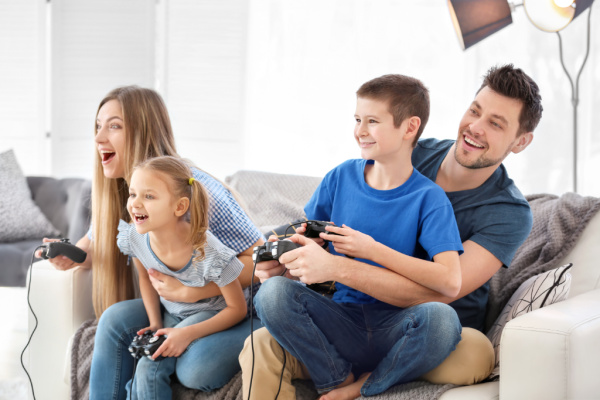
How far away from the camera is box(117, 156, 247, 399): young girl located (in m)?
1.67

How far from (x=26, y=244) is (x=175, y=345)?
1.79 metres

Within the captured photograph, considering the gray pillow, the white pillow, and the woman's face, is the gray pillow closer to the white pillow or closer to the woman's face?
the woman's face

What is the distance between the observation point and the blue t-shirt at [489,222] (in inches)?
68.7

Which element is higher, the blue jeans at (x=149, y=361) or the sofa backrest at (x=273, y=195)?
the sofa backrest at (x=273, y=195)

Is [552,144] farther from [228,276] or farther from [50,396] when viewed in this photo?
[50,396]

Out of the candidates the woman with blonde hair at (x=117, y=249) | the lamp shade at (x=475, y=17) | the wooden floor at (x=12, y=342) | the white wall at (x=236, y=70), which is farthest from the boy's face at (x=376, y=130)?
the white wall at (x=236, y=70)

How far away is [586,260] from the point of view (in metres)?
1.88

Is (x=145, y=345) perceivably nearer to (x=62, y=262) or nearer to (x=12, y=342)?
(x=62, y=262)

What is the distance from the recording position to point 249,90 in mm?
3957

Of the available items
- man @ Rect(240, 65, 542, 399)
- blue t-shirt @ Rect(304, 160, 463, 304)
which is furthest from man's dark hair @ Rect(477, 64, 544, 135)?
blue t-shirt @ Rect(304, 160, 463, 304)

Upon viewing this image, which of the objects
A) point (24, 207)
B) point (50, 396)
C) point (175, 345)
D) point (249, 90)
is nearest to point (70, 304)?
point (50, 396)

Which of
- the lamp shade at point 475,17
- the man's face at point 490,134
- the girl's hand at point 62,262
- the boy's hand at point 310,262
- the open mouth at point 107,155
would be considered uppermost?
the lamp shade at point 475,17

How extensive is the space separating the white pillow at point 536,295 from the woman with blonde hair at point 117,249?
25.6 inches

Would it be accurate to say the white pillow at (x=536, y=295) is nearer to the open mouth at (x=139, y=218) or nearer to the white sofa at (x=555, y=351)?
the white sofa at (x=555, y=351)
